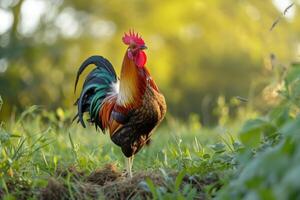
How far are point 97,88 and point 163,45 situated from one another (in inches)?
800

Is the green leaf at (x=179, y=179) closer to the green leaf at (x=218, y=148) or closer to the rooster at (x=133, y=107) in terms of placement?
the green leaf at (x=218, y=148)

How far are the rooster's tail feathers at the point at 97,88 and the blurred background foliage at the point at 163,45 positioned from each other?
10.9m

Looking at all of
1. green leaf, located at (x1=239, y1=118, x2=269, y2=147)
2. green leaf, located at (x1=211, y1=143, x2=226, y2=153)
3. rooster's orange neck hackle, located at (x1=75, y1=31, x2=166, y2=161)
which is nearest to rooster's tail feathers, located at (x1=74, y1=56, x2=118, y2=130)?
rooster's orange neck hackle, located at (x1=75, y1=31, x2=166, y2=161)

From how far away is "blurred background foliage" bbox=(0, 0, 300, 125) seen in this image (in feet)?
58.8

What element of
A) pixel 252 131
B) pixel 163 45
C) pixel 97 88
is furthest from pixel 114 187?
pixel 163 45

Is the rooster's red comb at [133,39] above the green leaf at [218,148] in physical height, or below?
above

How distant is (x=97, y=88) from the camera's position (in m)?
5.20

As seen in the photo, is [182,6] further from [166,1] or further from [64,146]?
[64,146]

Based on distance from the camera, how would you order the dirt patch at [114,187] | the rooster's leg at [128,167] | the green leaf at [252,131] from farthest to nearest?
the rooster's leg at [128,167], the dirt patch at [114,187], the green leaf at [252,131]

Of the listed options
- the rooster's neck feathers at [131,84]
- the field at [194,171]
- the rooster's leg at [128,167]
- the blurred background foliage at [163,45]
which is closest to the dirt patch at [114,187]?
the field at [194,171]

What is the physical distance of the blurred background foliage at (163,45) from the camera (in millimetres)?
17922

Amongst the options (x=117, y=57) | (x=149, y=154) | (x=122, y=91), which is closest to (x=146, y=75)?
(x=122, y=91)

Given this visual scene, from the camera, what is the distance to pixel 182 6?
24.0 m

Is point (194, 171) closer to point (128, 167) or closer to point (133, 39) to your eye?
point (128, 167)
